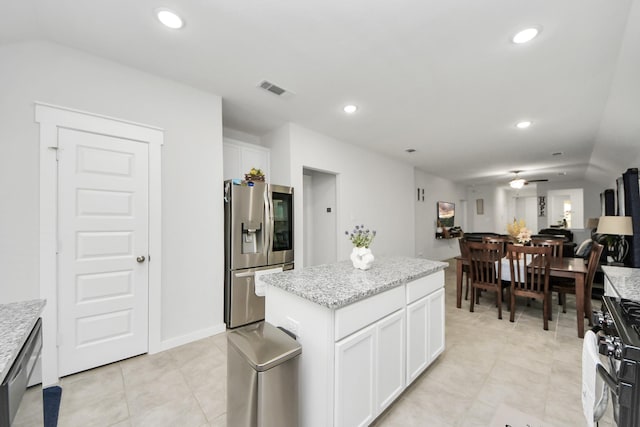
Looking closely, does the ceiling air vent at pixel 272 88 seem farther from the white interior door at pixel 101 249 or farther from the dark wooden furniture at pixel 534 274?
the dark wooden furniture at pixel 534 274

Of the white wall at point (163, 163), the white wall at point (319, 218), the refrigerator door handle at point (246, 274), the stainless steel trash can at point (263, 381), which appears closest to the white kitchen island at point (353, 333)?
the stainless steel trash can at point (263, 381)

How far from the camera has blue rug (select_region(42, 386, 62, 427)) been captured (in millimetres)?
1661

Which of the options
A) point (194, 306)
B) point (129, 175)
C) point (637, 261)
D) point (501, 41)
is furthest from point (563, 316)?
point (129, 175)

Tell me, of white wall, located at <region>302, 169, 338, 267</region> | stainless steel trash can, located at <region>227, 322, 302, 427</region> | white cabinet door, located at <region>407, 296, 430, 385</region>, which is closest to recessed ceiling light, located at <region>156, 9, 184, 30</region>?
stainless steel trash can, located at <region>227, 322, 302, 427</region>

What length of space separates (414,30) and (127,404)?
3.47 m

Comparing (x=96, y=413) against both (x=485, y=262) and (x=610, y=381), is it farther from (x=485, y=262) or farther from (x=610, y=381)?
(x=485, y=262)

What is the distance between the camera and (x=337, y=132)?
4.16 m

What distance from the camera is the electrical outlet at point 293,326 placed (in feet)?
5.10

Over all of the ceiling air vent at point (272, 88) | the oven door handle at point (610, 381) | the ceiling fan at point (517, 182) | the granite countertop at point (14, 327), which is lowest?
the oven door handle at point (610, 381)

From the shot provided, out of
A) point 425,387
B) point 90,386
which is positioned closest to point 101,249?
point 90,386

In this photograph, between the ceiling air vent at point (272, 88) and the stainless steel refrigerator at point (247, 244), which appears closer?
the ceiling air vent at point (272, 88)

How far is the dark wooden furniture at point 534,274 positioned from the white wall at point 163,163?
362 cm

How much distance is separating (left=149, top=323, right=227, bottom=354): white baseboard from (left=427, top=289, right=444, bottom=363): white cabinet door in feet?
7.37

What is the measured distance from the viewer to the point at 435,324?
7.43 ft
